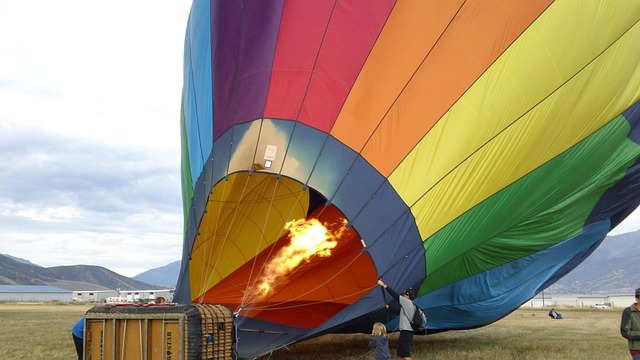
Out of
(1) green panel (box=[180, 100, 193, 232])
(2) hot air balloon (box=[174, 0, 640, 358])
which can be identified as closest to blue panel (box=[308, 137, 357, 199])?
(2) hot air balloon (box=[174, 0, 640, 358])

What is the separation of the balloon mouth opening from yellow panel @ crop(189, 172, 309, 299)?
0.05 feet

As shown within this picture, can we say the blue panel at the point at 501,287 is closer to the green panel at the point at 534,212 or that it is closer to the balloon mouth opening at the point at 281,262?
the green panel at the point at 534,212

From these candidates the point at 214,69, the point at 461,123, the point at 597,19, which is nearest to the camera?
the point at 461,123

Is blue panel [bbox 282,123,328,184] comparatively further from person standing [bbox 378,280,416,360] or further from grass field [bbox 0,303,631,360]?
grass field [bbox 0,303,631,360]

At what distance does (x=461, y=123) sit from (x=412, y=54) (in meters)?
0.92

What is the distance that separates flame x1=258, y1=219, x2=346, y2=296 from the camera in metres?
8.90

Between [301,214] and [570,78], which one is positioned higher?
[570,78]

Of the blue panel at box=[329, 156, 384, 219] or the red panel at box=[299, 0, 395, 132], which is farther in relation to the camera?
the red panel at box=[299, 0, 395, 132]

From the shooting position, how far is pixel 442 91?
21.9ft

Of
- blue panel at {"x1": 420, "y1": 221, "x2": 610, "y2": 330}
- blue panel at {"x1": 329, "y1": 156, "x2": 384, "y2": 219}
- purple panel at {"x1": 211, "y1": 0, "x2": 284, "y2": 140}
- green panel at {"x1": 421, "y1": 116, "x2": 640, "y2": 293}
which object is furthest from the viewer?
blue panel at {"x1": 420, "y1": 221, "x2": 610, "y2": 330}

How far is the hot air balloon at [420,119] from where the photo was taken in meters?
6.59

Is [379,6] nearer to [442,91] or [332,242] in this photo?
[442,91]

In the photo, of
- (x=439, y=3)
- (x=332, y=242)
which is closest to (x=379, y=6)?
(x=439, y=3)

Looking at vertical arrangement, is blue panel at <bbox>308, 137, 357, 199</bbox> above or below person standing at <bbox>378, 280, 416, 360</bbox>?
above
